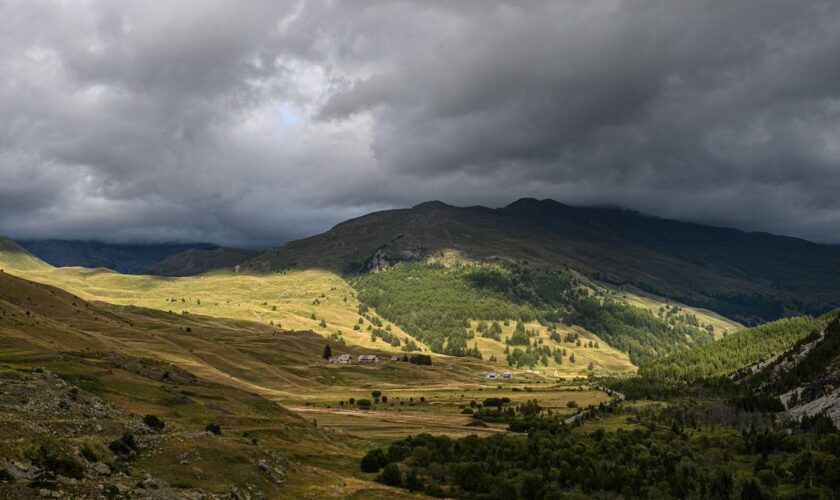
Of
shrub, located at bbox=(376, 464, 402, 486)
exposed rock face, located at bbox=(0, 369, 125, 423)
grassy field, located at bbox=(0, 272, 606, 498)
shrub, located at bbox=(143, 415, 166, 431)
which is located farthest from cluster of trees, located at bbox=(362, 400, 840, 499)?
exposed rock face, located at bbox=(0, 369, 125, 423)

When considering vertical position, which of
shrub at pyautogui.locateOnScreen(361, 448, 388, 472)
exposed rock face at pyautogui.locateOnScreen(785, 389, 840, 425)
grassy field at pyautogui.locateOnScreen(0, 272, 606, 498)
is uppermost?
grassy field at pyautogui.locateOnScreen(0, 272, 606, 498)

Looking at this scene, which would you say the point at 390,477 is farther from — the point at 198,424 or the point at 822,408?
the point at 822,408

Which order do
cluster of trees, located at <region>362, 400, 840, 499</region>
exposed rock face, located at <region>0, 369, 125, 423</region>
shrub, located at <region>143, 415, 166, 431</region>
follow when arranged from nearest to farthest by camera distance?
exposed rock face, located at <region>0, 369, 125, 423</region> < shrub, located at <region>143, 415, 166, 431</region> < cluster of trees, located at <region>362, 400, 840, 499</region>

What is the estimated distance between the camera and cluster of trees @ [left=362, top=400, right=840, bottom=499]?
264 ft

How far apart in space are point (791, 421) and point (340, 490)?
13538cm

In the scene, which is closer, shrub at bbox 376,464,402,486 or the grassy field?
the grassy field

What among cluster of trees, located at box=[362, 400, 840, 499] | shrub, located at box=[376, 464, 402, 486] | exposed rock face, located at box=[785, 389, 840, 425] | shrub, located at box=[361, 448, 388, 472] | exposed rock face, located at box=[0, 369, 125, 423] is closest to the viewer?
exposed rock face, located at box=[0, 369, 125, 423]

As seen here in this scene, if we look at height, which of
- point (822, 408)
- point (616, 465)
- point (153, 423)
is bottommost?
point (616, 465)

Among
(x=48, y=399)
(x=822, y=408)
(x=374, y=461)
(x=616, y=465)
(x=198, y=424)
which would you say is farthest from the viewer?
(x=822, y=408)

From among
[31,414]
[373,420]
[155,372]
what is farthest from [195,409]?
[373,420]

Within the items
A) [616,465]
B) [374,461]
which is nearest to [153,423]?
[374,461]

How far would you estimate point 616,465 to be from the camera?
96688mm

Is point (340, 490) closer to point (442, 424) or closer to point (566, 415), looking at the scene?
point (442, 424)

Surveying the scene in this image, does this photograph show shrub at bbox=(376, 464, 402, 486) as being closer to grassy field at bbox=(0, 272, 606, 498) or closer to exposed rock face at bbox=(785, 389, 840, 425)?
grassy field at bbox=(0, 272, 606, 498)
